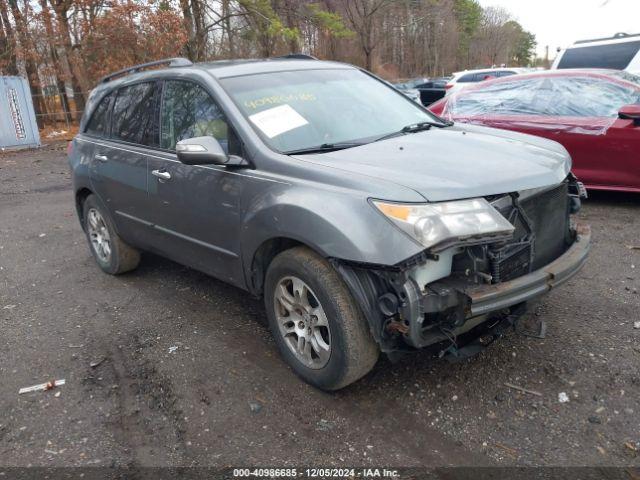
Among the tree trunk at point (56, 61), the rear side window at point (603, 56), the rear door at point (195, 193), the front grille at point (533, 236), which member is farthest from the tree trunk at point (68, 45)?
the front grille at point (533, 236)

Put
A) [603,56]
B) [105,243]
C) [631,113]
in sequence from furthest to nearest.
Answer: [603,56] → [631,113] → [105,243]

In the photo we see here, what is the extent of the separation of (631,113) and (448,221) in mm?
4267

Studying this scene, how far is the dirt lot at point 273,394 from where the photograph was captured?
8.81 feet

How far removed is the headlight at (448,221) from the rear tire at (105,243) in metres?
3.14

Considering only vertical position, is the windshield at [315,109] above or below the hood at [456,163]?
above

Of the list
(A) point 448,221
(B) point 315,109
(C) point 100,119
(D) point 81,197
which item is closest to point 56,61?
(D) point 81,197

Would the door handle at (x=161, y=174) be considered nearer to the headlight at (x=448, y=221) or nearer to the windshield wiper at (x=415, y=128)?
the windshield wiper at (x=415, y=128)

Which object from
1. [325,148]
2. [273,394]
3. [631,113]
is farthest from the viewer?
[631,113]

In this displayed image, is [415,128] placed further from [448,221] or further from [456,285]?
[456,285]

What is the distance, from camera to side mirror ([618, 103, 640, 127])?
5.70 m

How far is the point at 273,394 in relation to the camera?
10.4ft

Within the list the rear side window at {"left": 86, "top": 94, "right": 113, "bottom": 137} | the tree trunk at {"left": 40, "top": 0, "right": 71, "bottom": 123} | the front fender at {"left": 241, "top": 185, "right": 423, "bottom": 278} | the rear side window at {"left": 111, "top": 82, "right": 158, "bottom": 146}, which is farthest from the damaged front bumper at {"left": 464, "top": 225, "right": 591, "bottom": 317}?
the tree trunk at {"left": 40, "top": 0, "right": 71, "bottom": 123}

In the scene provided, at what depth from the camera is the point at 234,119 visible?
11.2 feet

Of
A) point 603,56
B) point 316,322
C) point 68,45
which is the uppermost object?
point 68,45
